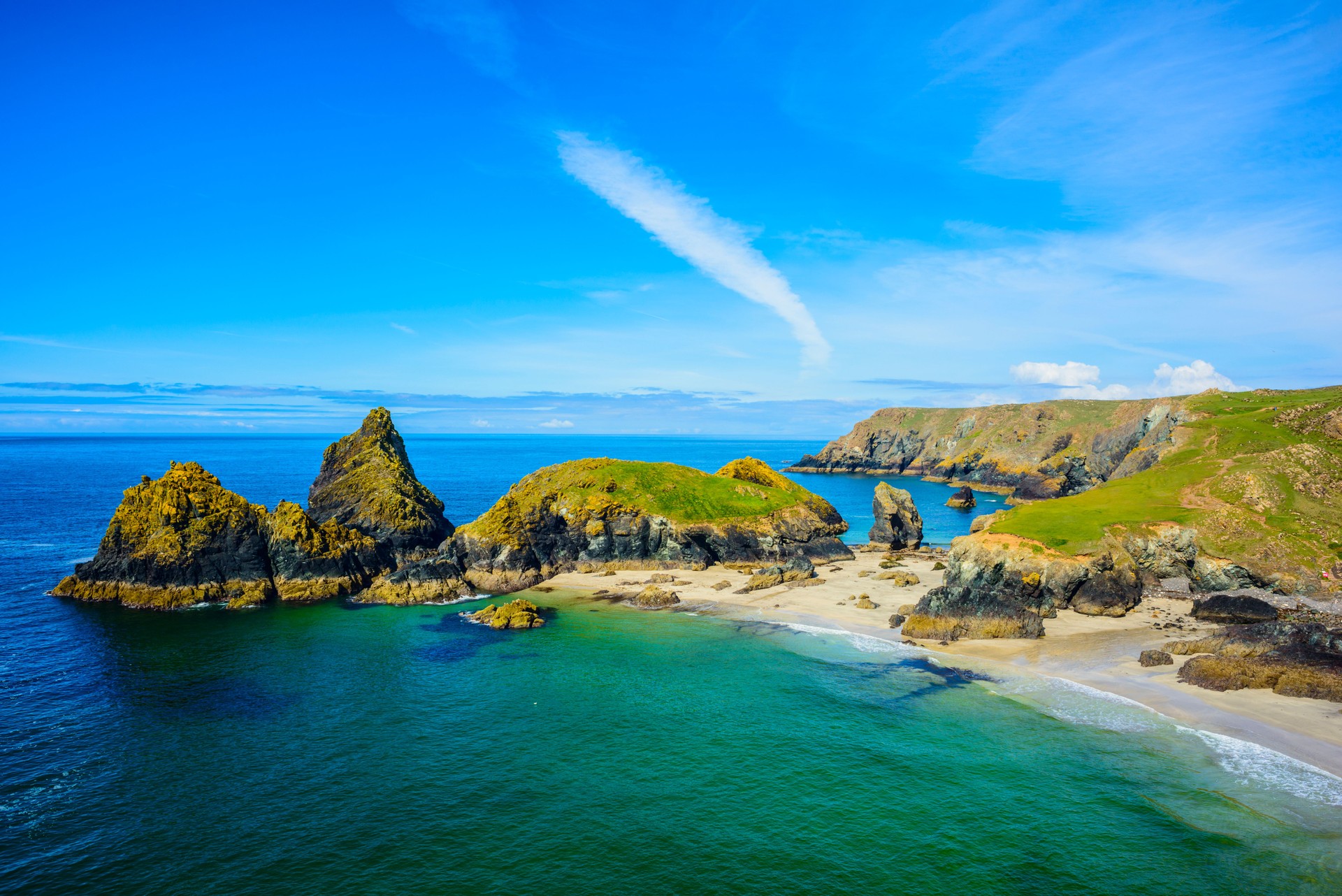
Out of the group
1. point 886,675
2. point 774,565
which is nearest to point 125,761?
point 886,675

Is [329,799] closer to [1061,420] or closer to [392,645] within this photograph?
[392,645]

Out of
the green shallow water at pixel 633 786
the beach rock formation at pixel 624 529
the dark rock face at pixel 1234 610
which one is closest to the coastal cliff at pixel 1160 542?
the dark rock face at pixel 1234 610

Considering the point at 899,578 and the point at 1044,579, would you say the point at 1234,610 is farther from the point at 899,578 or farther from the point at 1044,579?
the point at 899,578

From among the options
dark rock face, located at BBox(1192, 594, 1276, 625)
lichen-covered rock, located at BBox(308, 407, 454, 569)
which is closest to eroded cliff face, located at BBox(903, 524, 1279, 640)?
dark rock face, located at BBox(1192, 594, 1276, 625)

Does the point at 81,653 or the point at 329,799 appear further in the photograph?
the point at 81,653

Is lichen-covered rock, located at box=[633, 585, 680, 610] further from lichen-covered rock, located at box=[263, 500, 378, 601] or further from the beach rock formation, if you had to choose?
lichen-covered rock, located at box=[263, 500, 378, 601]

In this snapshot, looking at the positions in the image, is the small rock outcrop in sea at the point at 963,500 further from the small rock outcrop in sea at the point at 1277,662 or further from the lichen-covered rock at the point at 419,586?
the lichen-covered rock at the point at 419,586
